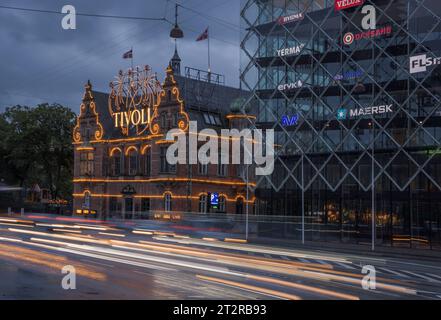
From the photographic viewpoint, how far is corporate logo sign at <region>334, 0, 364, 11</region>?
4882 cm

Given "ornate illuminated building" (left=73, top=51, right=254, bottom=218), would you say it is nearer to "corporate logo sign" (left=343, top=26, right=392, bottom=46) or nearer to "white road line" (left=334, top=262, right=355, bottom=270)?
"corporate logo sign" (left=343, top=26, right=392, bottom=46)

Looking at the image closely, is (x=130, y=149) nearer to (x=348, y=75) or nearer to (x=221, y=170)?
(x=221, y=170)

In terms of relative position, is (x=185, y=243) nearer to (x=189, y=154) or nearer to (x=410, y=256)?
(x=410, y=256)

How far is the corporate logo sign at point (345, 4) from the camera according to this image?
160 feet

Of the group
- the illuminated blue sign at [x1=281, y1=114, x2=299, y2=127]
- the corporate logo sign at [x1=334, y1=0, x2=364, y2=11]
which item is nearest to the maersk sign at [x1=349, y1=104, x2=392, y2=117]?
the illuminated blue sign at [x1=281, y1=114, x2=299, y2=127]

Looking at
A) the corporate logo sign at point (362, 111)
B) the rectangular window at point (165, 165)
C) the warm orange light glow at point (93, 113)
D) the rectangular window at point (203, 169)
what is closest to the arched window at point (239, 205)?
the rectangular window at point (203, 169)

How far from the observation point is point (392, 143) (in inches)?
1870

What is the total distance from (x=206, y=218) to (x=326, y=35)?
1823cm

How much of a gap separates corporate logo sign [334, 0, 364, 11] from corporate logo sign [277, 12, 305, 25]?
3841 mm

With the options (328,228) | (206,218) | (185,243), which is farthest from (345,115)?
(185,243)

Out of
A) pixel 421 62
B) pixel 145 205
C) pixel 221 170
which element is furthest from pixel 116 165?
pixel 421 62

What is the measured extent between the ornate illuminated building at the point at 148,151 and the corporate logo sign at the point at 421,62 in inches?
1045

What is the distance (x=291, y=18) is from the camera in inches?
2146

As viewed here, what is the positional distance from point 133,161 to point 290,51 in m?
28.2
